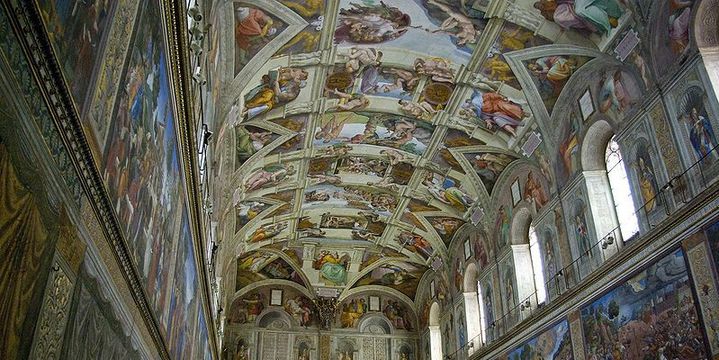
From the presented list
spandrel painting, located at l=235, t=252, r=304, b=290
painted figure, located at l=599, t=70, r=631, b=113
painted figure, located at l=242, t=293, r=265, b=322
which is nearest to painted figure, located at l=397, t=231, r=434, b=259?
spandrel painting, located at l=235, t=252, r=304, b=290

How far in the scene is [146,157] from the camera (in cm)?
679

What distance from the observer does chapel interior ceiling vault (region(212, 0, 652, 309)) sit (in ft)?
45.5

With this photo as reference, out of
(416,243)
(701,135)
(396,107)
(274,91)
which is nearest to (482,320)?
(416,243)

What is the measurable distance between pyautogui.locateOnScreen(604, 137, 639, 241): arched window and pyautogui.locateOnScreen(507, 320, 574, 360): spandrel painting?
3140mm

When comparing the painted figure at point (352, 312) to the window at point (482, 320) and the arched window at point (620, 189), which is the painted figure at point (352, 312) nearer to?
the window at point (482, 320)

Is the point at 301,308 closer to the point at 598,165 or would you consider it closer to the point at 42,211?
the point at 598,165

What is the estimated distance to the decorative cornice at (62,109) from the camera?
331cm

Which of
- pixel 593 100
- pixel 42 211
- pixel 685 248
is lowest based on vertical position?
pixel 42 211

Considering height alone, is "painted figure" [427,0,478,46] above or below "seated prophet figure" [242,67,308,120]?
above

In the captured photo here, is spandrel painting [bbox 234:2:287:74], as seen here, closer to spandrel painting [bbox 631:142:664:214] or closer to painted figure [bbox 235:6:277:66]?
painted figure [bbox 235:6:277:66]

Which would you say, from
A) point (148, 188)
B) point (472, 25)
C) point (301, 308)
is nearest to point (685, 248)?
point (472, 25)

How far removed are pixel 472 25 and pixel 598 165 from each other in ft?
15.3

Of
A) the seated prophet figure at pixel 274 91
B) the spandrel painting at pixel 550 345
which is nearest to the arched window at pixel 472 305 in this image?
the spandrel painting at pixel 550 345

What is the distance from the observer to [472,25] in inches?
576
